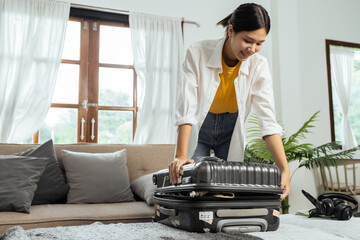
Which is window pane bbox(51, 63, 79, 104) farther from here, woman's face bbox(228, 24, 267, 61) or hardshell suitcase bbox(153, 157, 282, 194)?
hardshell suitcase bbox(153, 157, 282, 194)

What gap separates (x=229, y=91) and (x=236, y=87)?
2.1 inches

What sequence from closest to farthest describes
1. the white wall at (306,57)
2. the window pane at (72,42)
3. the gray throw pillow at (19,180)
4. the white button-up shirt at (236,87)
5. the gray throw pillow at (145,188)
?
the white button-up shirt at (236,87) → the gray throw pillow at (19,180) → the gray throw pillow at (145,188) → the window pane at (72,42) → the white wall at (306,57)

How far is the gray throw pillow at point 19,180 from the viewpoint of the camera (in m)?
2.04

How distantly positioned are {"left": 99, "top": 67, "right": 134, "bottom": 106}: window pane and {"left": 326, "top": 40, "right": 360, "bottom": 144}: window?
247 cm

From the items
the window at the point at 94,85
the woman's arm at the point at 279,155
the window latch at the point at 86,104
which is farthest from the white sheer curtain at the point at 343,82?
the woman's arm at the point at 279,155

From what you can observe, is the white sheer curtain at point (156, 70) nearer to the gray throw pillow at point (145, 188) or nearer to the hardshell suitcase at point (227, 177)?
the gray throw pillow at point (145, 188)

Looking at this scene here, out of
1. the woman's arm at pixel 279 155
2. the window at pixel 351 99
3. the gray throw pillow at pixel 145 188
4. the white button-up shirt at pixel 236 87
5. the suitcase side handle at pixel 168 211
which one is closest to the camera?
the suitcase side handle at pixel 168 211

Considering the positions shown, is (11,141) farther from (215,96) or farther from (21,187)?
(215,96)

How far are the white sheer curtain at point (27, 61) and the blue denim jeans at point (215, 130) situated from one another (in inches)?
87.9

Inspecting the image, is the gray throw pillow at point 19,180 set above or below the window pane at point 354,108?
below

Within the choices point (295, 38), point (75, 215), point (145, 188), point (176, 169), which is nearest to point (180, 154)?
point (176, 169)

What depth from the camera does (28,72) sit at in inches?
129

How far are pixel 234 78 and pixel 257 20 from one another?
290 millimetres

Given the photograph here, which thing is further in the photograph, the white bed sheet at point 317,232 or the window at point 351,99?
the window at point 351,99
